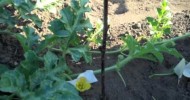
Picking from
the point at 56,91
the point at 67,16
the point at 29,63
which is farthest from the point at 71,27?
the point at 56,91

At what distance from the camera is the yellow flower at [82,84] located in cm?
227

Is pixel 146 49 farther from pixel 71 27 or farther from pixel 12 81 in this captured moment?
pixel 12 81

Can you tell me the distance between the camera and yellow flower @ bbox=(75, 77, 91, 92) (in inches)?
89.2

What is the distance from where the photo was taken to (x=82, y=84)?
227 cm

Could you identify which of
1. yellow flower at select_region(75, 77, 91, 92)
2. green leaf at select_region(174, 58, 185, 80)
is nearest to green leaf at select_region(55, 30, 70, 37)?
yellow flower at select_region(75, 77, 91, 92)

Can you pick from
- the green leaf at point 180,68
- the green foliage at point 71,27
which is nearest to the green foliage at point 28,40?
the green foliage at point 71,27

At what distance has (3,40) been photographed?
2.56 metres

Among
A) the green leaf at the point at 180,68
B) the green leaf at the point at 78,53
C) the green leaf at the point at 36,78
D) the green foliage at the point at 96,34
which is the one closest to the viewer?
the green leaf at the point at 36,78

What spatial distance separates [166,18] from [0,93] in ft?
3.52

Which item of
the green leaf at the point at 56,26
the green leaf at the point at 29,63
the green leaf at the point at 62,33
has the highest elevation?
the green leaf at the point at 56,26

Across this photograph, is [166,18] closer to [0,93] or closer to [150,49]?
[150,49]

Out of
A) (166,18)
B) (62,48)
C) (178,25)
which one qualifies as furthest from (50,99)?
(178,25)

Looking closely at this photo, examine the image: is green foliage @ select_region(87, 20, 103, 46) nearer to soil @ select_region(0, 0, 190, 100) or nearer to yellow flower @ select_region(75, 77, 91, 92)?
soil @ select_region(0, 0, 190, 100)

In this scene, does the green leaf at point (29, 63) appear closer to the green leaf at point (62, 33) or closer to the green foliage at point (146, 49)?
the green leaf at point (62, 33)
